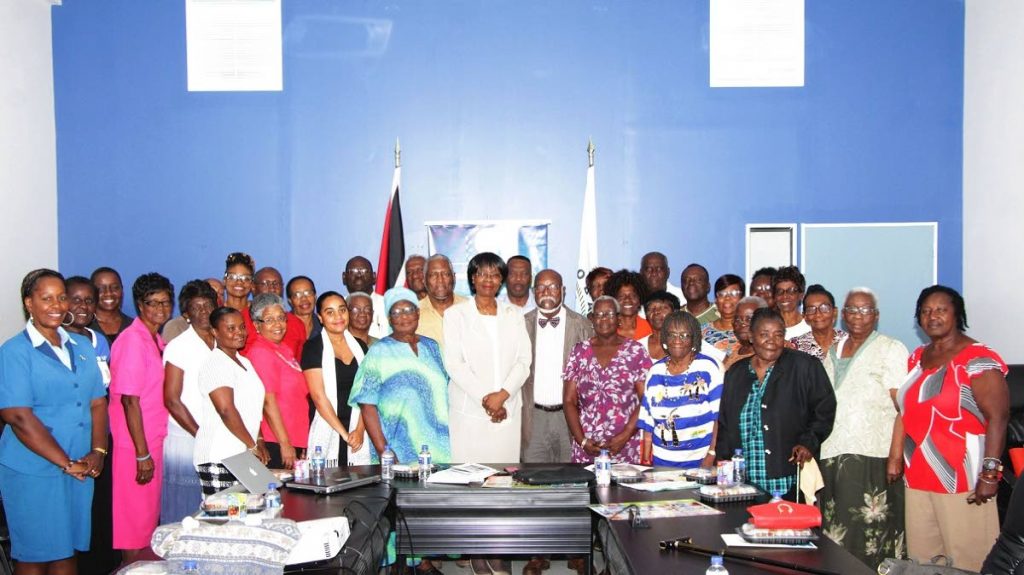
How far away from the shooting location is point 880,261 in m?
6.78

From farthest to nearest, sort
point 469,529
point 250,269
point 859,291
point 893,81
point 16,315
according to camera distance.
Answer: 1. point 893,81
2. point 16,315
3. point 250,269
4. point 859,291
5. point 469,529

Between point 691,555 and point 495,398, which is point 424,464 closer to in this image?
point 495,398

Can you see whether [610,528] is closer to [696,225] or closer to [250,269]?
[250,269]

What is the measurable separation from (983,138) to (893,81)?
82 cm

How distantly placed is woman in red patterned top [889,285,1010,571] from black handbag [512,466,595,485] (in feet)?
4.90

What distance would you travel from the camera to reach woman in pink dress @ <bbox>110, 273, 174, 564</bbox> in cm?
418

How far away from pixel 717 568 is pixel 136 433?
9.99 feet

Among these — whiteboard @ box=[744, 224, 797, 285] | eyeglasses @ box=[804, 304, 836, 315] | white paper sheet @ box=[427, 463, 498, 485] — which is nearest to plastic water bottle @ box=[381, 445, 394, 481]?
white paper sheet @ box=[427, 463, 498, 485]

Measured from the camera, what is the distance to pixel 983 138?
6.50 m

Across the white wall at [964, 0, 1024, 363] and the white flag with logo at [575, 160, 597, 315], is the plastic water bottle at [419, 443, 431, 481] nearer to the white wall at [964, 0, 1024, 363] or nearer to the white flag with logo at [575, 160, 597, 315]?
the white flag with logo at [575, 160, 597, 315]

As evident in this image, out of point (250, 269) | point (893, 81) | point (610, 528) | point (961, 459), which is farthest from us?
point (893, 81)

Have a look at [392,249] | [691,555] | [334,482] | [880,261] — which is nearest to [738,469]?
[691,555]

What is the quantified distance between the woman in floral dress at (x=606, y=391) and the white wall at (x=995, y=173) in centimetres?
344

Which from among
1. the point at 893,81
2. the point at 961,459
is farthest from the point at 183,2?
the point at 961,459
